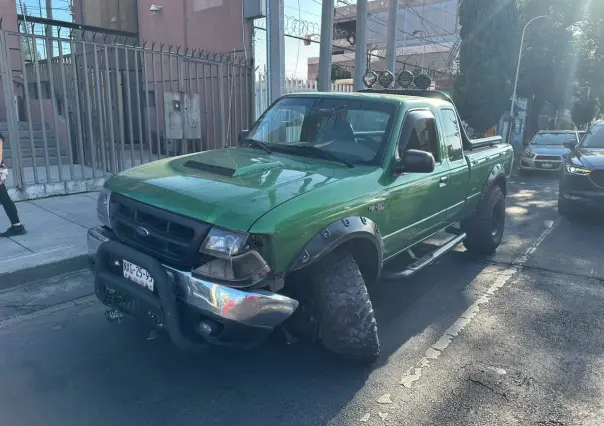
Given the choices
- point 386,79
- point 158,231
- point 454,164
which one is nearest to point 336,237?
point 158,231

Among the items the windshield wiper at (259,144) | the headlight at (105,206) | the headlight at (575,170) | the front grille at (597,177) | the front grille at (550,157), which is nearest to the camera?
the headlight at (105,206)

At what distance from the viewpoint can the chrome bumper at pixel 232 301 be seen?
8.76 ft

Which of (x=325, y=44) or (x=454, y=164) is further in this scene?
(x=325, y=44)

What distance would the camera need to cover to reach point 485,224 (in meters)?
Answer: 5.83

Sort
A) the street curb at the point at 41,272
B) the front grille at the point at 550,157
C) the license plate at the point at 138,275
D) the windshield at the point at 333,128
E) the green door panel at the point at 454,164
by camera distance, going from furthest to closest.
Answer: the front grille at the point at 550,157
the green door panel at the point at 454,164
the street curb at the point at 41,272
the windshield at the point at 333,128
the license plate at the point at 138,275

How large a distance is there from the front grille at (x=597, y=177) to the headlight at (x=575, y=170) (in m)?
0.08

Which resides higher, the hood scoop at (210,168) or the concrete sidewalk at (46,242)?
the hood scoop at (210,168)

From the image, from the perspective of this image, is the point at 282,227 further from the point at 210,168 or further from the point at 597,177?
the point at 597,177

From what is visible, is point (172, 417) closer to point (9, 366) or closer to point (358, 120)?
point (9, 366)

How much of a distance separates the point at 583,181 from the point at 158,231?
24.2 ft

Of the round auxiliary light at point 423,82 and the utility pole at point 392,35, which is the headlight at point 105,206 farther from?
the utility pole at point 392,35

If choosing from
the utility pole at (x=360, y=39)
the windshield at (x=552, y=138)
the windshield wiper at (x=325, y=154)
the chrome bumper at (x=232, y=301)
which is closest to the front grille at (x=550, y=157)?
the windshield at (x=552, y=138)

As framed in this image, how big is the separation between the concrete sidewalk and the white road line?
3.78 meters

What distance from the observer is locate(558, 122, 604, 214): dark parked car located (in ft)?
25.3
